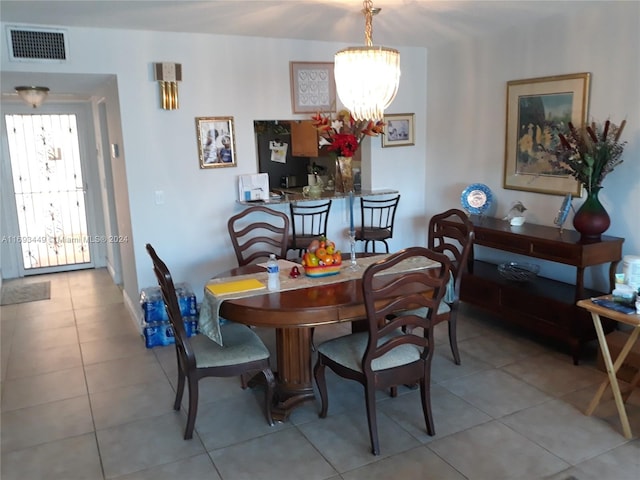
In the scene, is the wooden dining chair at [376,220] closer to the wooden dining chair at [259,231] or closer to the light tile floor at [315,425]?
the wooden dining chair at [259,231]

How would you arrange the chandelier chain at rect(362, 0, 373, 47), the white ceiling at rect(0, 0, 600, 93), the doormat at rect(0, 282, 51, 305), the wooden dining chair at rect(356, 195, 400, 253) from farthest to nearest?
the doormat at rect(0, 282, 51, 305)
the wooden dining chair at rect(356, 195, 400, 253)
the white ceiling at rect(0, 0, 600, 93)
the chandelier chain at rect(362, 0, 373, 47)

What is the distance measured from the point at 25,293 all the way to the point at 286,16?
415 cm

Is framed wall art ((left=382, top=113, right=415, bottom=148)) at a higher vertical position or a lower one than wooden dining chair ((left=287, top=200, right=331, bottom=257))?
higher

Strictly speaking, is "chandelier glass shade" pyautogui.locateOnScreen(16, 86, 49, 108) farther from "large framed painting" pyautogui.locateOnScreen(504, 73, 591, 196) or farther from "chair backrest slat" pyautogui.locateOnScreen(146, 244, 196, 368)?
"large framed painting" pyautogui.locateOnScreen(504, 73, 591, 196)

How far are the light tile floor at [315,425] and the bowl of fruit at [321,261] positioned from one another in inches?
30.7

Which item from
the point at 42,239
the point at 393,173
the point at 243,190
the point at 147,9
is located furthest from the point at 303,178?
the point at 147,9

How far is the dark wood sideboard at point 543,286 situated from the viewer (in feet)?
11.6

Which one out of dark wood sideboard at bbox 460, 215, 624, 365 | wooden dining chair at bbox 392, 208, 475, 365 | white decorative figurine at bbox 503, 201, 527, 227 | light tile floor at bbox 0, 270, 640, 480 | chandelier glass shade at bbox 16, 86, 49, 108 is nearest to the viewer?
light tile floor at bbox 0, 270, 640, 480

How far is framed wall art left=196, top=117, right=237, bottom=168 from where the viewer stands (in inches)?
169

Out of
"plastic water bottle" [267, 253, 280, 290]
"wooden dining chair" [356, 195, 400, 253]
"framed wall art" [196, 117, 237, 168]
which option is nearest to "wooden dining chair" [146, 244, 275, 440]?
"plastic water bottle" [267, 253, 280, 290]

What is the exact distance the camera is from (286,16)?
363 cm

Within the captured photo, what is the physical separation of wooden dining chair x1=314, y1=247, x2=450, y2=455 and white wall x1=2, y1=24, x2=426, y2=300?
197cm

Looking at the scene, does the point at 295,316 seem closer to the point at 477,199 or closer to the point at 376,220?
the point at 477,199

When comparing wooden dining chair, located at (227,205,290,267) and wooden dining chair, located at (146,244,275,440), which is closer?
wooden dining chair, located at (146,244,275,440)
